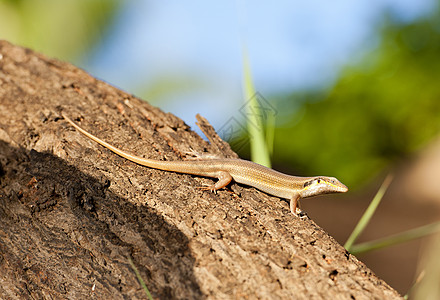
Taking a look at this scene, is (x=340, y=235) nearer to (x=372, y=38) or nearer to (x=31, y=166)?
(x=372, y=38)

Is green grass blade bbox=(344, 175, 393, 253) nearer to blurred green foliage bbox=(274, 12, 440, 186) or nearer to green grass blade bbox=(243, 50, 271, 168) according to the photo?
green grass blade bbox=(243, 50, 271, 168)

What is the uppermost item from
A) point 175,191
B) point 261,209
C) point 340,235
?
point 340,235

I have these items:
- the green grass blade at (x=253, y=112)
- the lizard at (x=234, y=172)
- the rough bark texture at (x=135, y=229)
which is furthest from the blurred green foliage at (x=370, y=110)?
the green grass blade at (x=253, y=112)

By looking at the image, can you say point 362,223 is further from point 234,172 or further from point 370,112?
point 370,112

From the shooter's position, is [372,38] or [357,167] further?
[372,38]

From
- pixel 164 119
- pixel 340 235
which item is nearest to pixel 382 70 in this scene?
pixel 340 235

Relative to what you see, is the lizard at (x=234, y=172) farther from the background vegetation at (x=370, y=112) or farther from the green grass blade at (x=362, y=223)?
the background vegetation at (x=370, y=112)

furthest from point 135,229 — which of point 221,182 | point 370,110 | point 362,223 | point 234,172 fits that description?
point 370,110
